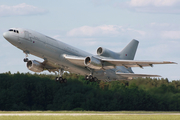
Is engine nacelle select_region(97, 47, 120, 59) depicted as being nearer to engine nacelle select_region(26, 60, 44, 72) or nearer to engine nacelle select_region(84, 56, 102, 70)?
engine nacelle select_region(84, 56, 102, 70)

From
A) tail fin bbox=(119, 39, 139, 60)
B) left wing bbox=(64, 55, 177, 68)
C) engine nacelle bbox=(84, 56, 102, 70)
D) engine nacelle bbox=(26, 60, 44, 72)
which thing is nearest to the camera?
engine nacelle bbox=(84, 56, 102, 70)

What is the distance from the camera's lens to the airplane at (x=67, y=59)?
39.1 metres

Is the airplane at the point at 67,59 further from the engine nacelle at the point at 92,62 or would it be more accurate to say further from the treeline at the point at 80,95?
the treeline at the point at 80,95

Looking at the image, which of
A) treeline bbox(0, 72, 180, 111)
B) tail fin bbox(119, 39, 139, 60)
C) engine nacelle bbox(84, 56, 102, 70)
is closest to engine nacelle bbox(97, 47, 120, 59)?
tail fin bbox(119, 39, 139, 60)

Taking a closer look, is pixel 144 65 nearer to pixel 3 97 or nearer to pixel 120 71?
pixel 120 71

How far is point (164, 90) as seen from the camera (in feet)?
189

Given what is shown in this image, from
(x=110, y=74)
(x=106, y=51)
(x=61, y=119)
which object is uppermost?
(x=106, y=51)

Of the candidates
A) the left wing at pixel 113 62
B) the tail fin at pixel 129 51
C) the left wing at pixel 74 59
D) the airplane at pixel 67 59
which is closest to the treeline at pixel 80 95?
the tail fin at pixel 129 51

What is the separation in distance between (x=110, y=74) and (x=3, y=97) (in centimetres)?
2881

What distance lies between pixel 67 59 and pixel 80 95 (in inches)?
936

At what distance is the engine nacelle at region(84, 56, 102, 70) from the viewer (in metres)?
42.1

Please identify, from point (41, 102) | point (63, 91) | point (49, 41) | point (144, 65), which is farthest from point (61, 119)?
point (41, 102)

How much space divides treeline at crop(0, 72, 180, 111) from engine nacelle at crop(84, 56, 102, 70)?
13610mm

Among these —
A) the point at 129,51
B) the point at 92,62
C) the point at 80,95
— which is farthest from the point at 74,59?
the point at 80,95
